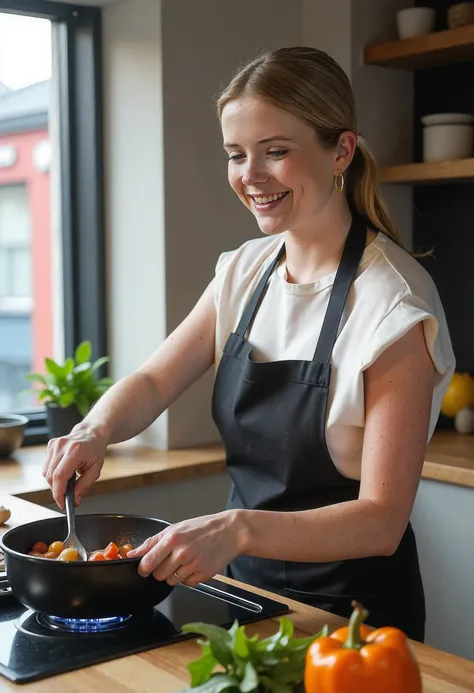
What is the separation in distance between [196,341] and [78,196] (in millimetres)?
1198

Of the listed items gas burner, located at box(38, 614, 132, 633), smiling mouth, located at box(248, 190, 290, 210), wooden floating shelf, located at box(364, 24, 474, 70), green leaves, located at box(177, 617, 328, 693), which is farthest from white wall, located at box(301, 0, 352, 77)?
green leaves, located at box(177, 617, 328, 693)

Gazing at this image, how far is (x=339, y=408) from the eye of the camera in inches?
65.4

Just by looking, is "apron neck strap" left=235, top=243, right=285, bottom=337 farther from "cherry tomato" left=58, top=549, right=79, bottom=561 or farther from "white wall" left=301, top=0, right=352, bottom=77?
"white wall" left=301, top=0, right=352, bottom=77

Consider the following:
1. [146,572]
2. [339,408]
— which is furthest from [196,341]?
[146,572]

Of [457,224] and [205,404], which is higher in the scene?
[457,224]

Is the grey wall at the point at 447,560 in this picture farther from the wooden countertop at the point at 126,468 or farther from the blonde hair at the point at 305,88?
the blonde hair at the point at 305,88

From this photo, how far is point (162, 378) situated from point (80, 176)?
124cm

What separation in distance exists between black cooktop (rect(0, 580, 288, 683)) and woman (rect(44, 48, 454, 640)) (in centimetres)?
9

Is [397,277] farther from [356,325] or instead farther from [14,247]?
[14,247]

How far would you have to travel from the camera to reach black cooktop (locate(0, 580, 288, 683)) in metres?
1.26

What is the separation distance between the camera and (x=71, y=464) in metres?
1.66

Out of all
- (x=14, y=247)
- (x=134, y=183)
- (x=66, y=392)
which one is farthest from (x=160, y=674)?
(x=14, y=247)

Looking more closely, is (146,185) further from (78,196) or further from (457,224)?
(457,224)

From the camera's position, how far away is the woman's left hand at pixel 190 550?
131 centimetres
